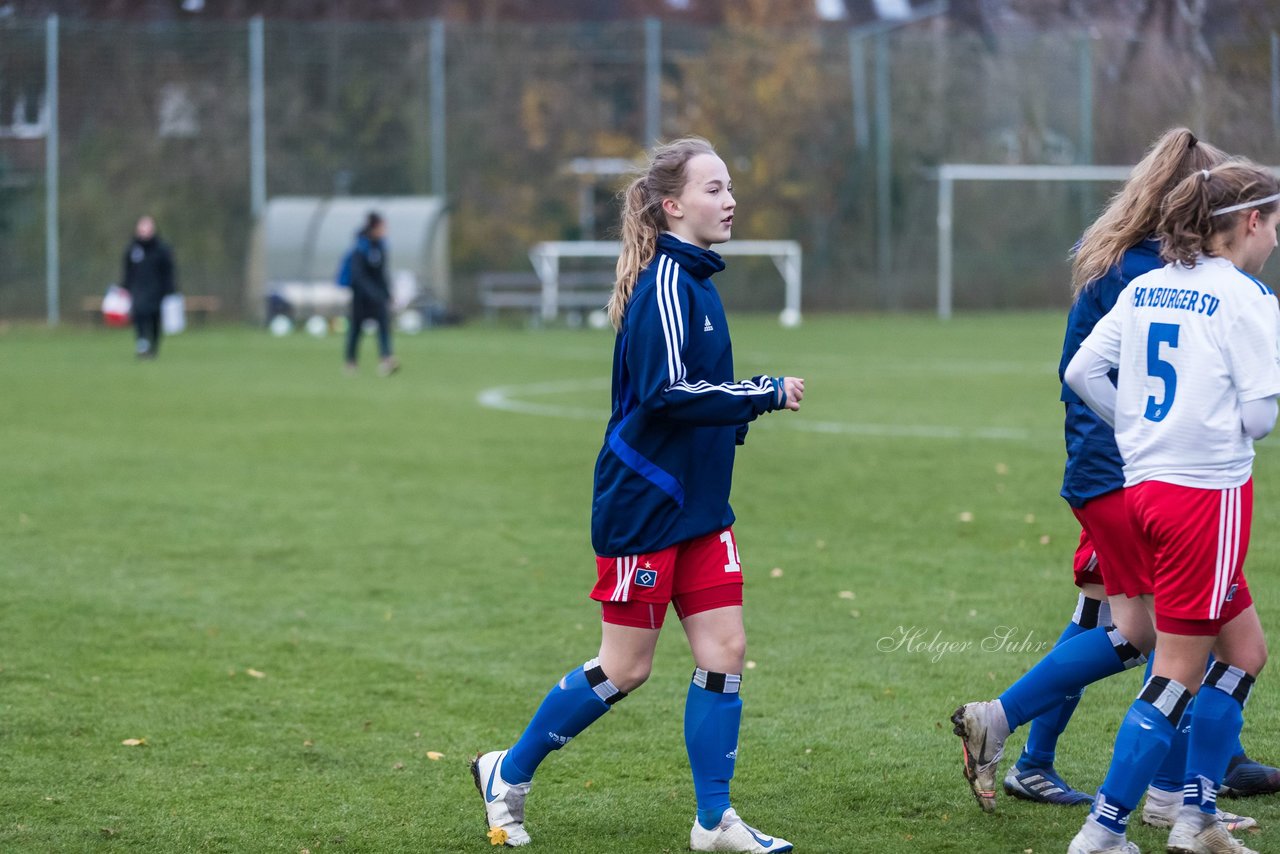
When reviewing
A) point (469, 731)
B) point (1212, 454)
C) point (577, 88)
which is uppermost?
point (577, 88)

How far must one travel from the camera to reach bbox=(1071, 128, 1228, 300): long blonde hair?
13.8ft

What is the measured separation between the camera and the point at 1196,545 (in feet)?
12.7

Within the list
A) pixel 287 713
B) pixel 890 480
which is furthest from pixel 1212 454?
pixel 890 480

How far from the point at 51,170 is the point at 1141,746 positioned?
32.1 m

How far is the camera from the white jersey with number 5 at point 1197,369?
382 centimetres

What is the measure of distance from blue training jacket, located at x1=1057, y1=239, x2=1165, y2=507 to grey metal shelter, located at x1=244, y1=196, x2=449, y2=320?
1078 inches

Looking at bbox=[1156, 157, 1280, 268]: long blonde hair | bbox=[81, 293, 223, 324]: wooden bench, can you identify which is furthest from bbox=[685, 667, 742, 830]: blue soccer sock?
bbox=[81, 293, 223, 324]: wooden bench

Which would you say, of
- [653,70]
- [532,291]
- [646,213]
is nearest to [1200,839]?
[646,213]

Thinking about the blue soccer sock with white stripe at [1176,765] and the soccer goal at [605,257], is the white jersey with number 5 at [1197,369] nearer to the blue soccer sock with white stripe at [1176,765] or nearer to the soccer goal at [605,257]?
the blue soccer sock with white stripe at [1176,765]

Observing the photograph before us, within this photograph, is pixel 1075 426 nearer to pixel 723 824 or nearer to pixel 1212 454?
pixel 1212 454

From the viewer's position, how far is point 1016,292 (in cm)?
3431

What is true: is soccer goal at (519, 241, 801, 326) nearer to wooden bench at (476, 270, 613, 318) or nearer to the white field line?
wooden bench at (476, 270, 613, 318)

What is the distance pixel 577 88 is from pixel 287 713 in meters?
30.0

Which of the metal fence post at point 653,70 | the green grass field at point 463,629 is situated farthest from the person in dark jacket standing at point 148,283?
the metal fence post at point 653,70
